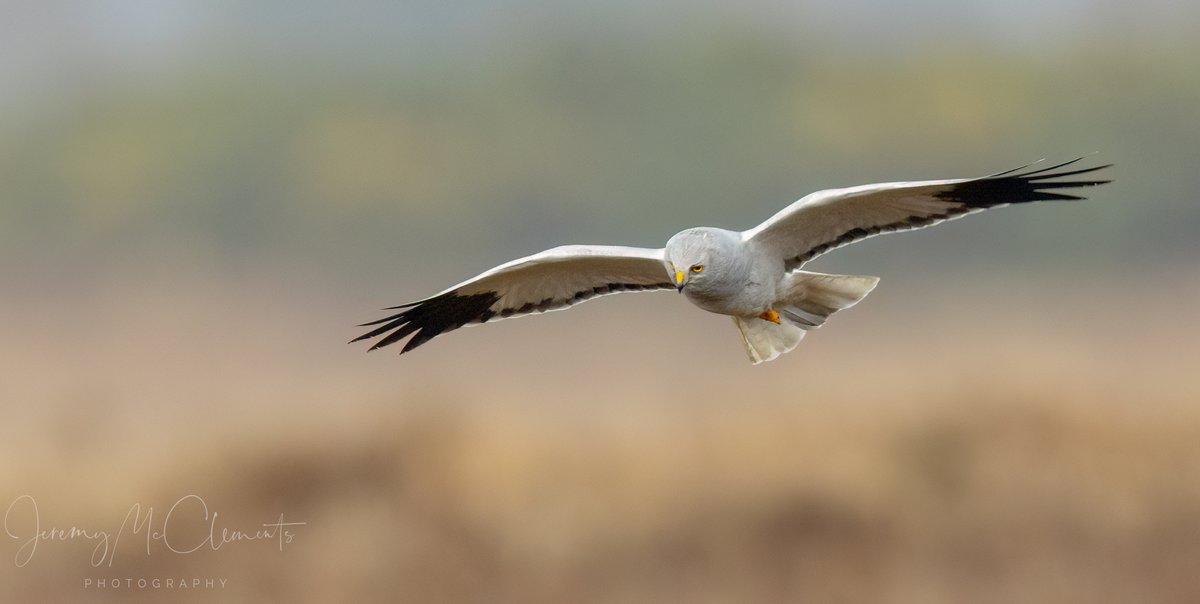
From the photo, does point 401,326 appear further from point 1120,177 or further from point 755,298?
point 1120,177

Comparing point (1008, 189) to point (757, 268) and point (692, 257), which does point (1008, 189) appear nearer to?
point (757, 268)

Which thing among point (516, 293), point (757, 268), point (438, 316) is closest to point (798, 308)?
point (757, 268)

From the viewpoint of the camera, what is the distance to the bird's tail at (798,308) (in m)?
6.21

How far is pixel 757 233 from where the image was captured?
19.1ft

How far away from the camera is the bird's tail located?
6.21m

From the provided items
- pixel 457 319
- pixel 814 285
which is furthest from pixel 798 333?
pixel 457 319

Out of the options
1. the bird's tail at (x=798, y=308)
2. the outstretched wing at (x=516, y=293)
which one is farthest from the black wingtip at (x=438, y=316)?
the bird's tail at (x=798, y=308)

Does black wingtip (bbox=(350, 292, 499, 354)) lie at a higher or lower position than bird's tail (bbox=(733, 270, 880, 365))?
higher

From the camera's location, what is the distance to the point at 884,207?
239 inches

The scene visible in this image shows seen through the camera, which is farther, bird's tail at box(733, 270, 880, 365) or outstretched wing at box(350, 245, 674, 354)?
outstretched wing at box(350, 245, 674, 354)

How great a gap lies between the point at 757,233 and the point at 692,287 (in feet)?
1.70

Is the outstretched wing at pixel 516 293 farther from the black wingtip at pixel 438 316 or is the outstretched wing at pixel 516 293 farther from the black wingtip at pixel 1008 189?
the black wingtip at pixel 1008 189

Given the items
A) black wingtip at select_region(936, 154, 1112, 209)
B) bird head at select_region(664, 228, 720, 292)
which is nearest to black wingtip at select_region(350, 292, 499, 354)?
bird head at select_region(664, 228, 720, 292)

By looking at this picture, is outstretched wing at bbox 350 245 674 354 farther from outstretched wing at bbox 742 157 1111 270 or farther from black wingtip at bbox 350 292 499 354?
outstretched wing at bbox 742 157 1111 270
